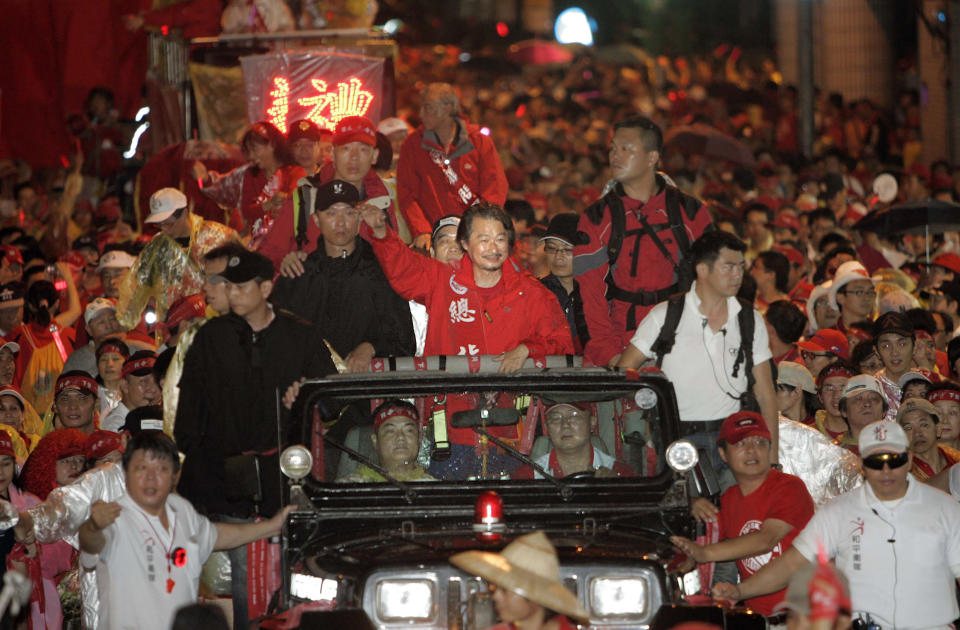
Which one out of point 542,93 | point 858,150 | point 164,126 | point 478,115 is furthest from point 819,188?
point 542,93

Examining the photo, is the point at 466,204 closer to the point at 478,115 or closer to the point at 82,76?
the point at 82,76

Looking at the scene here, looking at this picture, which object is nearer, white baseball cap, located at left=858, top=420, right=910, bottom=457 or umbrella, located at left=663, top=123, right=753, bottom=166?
white baseball cap, located at left=858, top=420, right=910, bottom=457

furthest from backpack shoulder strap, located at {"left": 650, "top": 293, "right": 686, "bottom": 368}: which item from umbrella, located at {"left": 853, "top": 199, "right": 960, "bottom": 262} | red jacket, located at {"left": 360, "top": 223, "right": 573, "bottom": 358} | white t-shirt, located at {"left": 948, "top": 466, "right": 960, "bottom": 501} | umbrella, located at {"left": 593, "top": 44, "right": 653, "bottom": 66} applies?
umbrella, located at {"left": 593, "top": 44, "right": 653, "bottom": 66}

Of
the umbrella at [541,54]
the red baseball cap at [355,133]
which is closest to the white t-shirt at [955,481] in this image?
the red baseball cap at [355,133]

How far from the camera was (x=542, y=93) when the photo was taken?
31438mm

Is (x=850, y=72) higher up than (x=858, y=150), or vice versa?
(x=850, y=72)

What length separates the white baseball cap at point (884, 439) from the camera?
6.87 metres

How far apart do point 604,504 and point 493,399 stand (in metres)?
0.89

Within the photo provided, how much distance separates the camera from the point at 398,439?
7273 millimetres

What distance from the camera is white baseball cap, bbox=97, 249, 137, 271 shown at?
492 inches

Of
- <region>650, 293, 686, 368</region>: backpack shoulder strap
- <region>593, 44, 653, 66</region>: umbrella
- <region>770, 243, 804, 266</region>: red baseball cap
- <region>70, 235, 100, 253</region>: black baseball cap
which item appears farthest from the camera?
<region>593, 44, 653, 66</region>: umbrella

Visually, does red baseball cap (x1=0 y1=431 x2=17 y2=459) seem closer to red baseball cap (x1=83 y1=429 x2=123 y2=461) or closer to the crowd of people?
the crowd of people

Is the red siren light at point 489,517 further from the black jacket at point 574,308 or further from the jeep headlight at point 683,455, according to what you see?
the black jacket at point 574,308

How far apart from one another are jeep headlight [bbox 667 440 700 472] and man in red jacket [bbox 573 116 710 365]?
2.22 metres
